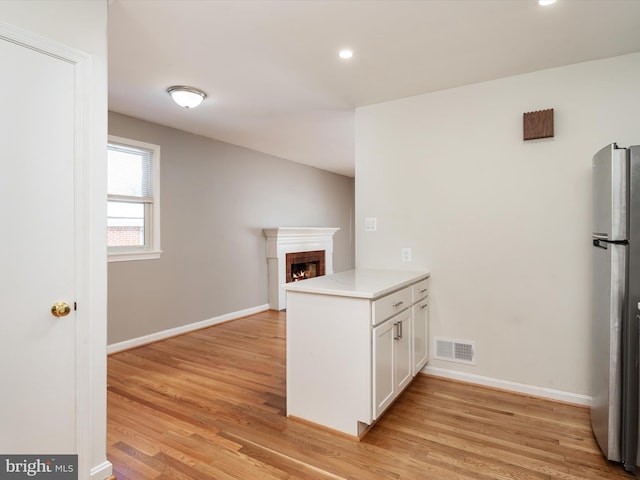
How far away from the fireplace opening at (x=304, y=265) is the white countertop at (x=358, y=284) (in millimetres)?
3200

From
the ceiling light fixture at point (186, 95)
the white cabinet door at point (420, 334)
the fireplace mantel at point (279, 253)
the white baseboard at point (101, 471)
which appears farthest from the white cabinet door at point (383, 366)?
the fireplace mantel at point (279, 253)

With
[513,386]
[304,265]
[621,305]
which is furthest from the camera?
[304,265]

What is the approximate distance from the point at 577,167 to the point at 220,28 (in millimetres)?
2643

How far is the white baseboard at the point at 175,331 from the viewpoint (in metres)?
3.93

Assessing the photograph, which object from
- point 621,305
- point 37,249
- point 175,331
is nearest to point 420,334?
point 621,305

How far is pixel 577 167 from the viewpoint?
271cm

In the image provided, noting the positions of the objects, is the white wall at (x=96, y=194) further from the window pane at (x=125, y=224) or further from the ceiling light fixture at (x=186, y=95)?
the window pane at (x=125, y=224)

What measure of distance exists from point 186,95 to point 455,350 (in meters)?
3.16

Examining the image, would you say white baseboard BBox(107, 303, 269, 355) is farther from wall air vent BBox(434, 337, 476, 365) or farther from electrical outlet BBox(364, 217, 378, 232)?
wall air vent BBox(434, 337, 476, 365)

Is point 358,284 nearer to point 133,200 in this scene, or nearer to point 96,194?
point 96,194

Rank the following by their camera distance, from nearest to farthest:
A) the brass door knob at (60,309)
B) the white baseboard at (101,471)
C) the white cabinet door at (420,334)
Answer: the brass door knob at (60,309) → the white baseboard at (101,471) → the white cabinet door at (420,334)

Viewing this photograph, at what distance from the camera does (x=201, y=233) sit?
4832 millimetres

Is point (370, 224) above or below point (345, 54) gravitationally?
below

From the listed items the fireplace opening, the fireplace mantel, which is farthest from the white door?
the fireplace opening
